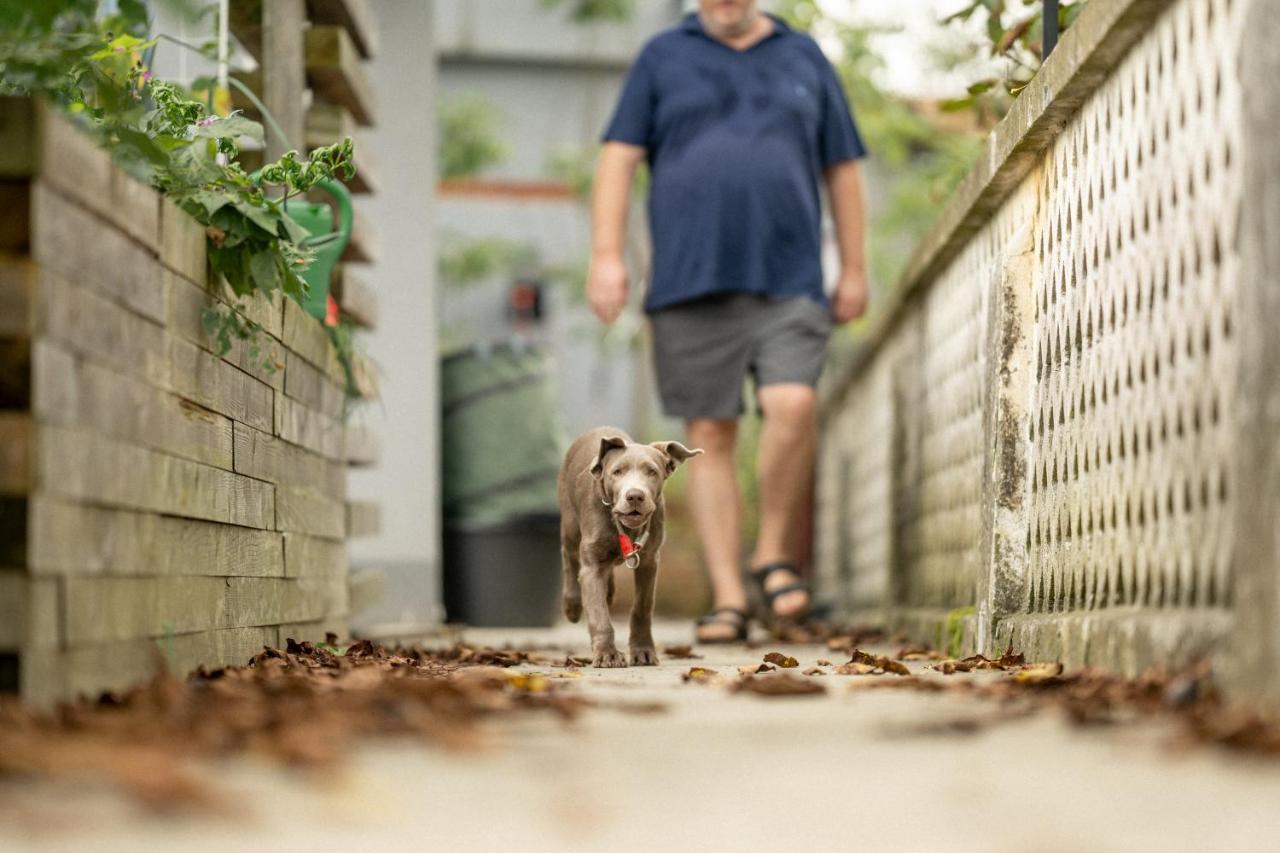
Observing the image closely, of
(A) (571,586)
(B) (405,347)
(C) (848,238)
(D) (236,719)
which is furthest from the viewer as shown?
(B) (405,347)

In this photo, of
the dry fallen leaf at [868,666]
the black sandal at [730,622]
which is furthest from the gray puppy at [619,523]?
the black sandal at [730,622]

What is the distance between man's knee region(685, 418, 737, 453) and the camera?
5.98 metres

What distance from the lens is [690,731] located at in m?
2.34

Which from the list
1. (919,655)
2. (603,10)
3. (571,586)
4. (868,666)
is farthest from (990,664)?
(603,10)

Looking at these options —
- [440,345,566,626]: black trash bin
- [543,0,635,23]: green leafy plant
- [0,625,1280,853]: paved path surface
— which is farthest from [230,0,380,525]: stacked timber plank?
[543,0,635,23]: green leafy plant

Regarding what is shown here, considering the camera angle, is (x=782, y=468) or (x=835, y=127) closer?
(x=782, y=468)

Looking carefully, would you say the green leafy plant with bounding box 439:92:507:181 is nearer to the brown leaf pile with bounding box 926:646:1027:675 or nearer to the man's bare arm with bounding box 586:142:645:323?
the man's bare arm with bounding box 586:142:645:323

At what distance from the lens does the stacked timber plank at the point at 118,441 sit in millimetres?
2264

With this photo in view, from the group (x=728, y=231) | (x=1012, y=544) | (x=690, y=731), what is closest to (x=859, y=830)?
(x=690, y=731)

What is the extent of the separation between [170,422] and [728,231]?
323cm

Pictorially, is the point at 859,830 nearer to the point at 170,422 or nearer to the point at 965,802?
the point at 965,802

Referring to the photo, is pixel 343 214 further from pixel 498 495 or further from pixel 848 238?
pixel 498 495

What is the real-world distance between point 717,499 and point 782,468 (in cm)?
26

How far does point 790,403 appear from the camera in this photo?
5.80 meters
